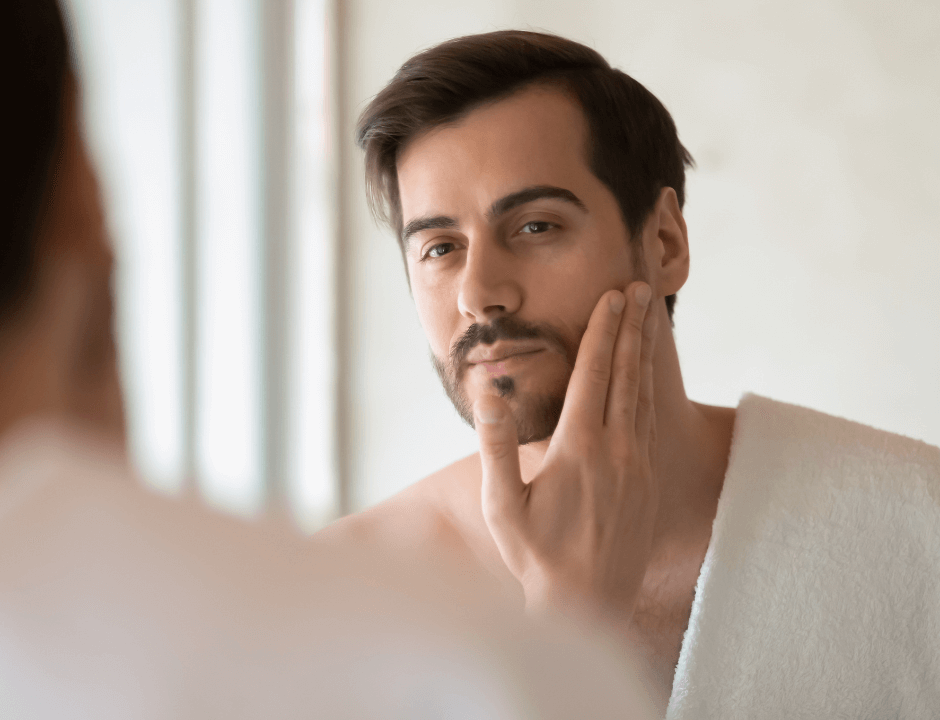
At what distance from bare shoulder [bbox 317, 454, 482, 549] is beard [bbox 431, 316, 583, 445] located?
0.19m

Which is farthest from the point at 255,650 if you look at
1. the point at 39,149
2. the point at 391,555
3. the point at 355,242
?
the point at 355,242

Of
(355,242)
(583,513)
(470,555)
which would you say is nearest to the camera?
(583,513)

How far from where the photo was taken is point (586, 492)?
0.86 m

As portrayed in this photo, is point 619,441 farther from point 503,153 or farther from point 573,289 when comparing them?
point 503,153

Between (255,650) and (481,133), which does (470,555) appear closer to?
(481,133)

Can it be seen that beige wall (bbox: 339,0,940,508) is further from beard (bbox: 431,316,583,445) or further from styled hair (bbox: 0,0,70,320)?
styled hair (bbox: 0,0,70,320)

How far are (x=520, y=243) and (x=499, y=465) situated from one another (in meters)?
0.31

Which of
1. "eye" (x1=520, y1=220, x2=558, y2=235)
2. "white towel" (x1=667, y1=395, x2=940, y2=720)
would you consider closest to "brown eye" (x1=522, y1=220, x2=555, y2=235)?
"eye" (x1=520, y1=220, x2=558, y2=235)

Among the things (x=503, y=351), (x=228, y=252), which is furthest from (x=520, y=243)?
(x=228, y=252)

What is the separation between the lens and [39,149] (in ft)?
0.85

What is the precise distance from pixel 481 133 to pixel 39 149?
0.83m

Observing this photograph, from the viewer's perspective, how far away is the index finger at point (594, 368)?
92cm

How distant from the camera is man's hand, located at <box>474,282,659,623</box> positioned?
82 centimetres

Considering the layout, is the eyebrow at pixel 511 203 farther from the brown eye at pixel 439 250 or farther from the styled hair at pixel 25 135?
the styled hair at pixel 25 135
